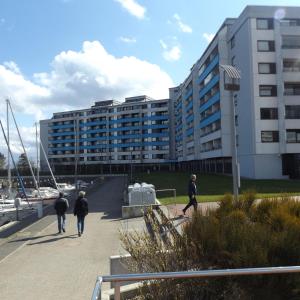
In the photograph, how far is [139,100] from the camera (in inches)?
5148

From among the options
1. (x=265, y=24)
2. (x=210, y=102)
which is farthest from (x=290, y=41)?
(x=210, y=102)

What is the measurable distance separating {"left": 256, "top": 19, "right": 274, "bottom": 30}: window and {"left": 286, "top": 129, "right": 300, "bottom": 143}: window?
11797mm

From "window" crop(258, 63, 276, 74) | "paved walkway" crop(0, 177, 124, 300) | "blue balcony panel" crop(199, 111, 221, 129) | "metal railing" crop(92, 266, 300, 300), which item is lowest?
"paved walkway" crop(0, 177, 124, 300)

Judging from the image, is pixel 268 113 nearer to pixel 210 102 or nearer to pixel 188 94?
pixel 210 102

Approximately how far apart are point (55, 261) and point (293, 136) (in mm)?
39751

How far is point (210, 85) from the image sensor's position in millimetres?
63688

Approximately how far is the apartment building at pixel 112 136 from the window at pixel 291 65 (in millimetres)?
69627

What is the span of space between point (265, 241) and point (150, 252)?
1.60 meters

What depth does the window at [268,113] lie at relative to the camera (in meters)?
46.5

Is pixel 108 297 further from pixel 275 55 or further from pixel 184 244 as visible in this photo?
pixel 275 55

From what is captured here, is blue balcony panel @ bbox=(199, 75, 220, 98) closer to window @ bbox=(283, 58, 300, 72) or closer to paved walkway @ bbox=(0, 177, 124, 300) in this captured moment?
window @ bbox=(283, 58, 300, 72)

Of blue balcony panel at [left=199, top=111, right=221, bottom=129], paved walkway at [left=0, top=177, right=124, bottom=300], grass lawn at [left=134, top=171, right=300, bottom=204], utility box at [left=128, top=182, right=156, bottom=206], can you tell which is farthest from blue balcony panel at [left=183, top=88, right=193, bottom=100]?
paved walkway at [left=0, top=177, right=124, bottom=300]

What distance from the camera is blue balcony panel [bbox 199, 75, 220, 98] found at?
196ft

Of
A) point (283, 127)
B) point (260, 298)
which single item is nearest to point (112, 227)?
point (260, 298)
